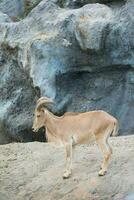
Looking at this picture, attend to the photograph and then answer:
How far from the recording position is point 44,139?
16.4 meters

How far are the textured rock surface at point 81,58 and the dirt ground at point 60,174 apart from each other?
2.01 meters

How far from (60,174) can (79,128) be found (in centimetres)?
89

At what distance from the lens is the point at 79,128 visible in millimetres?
11734

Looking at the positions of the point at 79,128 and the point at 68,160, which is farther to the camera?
the point at 68,160

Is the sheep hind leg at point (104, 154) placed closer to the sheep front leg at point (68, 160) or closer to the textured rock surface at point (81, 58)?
the sheep front leg at point (68, 160)

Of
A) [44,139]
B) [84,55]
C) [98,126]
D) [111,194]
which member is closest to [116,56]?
[84,55]

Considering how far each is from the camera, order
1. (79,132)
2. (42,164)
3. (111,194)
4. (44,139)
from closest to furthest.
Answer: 1. (111,194)
2. (79,132)
3. (42,164)
4. (44,139)

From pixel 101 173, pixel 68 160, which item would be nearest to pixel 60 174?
pixel 68 160

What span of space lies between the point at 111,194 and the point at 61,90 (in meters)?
5.07

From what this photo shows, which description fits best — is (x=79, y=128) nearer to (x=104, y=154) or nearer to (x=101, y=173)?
(x=104, y=154)

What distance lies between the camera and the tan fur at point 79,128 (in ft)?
37.5

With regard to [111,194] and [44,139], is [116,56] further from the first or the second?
[111,194]

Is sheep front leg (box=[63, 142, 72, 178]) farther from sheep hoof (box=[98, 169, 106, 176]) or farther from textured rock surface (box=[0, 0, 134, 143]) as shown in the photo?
textured rock surface (box=[0, 0, 134, 143])

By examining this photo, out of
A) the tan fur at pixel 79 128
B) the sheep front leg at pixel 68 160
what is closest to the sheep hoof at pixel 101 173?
the tan fur at pixel 79 128
